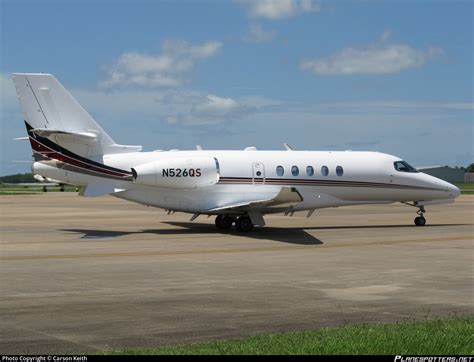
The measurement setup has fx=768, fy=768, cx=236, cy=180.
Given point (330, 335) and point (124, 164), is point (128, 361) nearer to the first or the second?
point (330, 335)

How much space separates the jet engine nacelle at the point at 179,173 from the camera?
2617 cm

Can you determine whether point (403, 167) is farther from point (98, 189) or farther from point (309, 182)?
point (98, 189)

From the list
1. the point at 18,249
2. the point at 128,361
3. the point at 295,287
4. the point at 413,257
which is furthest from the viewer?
the point at 18,249

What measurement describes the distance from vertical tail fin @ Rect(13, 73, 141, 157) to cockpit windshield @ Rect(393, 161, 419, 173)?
11308 mm

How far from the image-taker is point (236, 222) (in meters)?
27.4

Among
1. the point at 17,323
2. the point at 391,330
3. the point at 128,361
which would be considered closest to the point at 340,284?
the point at 391,330

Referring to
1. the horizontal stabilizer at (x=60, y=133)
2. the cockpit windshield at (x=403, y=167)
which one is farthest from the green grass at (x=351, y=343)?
the cockpit windshield at (x=403, y=167)

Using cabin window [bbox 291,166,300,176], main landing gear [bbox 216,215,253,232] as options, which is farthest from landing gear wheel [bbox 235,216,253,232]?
cabin window [bbox 291,166,300,176]

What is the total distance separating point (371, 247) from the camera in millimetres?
22094

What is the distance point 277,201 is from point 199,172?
10.1 feet

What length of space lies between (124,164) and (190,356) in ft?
62.0

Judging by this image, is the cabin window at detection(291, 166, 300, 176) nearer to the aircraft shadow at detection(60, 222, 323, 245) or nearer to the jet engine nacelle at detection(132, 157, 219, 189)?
the aircraft shadow at detection(60, 222, 323, 245)

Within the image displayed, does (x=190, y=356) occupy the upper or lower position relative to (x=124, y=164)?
lower

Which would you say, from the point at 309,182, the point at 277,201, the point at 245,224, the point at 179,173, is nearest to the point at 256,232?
the point at 245,224
